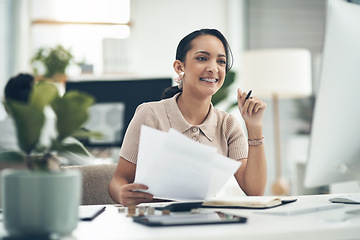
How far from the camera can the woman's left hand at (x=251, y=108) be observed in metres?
1.46

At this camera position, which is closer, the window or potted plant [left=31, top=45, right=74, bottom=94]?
potted plant [left=31, top=45, right=74, bottom=94]

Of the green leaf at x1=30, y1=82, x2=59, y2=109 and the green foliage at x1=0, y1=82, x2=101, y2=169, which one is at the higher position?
the green leaf at x1=30, y1=82, x2=59, y2=109

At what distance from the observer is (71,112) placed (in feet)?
2.65

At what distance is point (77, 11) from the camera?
470 cm

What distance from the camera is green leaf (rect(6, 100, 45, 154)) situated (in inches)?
30.5

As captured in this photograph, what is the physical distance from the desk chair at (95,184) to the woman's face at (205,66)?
0.40 metres

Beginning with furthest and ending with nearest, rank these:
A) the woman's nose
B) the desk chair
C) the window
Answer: the window, the woman's nose, the desk chair

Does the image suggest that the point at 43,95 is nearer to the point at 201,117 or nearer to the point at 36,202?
the point at 36,202

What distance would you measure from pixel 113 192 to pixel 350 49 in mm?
792

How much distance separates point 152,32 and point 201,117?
324 cm

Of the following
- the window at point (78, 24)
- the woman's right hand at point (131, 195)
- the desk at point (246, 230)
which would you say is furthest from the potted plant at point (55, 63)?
the desk at point (246, 230)

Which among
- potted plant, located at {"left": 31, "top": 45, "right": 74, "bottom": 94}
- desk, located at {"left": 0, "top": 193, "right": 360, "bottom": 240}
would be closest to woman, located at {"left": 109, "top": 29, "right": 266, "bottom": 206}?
desk, located at {"left": 0, "top": 193, "right": 360, "bottom": 240}

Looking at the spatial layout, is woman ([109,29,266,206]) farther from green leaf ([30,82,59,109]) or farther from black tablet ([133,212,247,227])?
green leaf ([30,82,59,109])

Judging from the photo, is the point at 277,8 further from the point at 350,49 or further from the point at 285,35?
the point at 350,49
